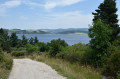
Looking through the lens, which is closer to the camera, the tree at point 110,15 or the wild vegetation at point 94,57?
the wild vegetation at point 94,57

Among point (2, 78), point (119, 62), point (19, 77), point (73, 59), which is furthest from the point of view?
point (73, 59)

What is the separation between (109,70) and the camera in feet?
31.1

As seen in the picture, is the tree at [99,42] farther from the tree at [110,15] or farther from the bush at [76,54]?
the tree at [110,15]

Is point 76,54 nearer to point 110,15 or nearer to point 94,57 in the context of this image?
point 94,57

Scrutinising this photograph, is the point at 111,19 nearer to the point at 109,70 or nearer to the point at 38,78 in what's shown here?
the point at 109,70

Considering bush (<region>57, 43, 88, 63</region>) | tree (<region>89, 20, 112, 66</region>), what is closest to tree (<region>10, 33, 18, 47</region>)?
bush (<region>57, 43, 88, 63</region>)

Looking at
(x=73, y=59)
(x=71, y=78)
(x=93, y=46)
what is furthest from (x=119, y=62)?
(x=73, y=59)

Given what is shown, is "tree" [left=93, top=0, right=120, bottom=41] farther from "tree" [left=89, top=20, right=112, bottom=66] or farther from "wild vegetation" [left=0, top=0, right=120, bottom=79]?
"tree" [left=89, top=20, right=112, bottom=66]

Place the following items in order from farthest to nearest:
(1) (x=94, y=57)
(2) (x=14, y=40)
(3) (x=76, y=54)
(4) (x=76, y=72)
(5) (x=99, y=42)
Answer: (2) (x=14, y=40)
(3) (x=76, y=54)
(1) (x=94, y=57)
(5) (x=99, y=42)
(4) (x=76, y=72)

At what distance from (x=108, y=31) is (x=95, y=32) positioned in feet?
3.53

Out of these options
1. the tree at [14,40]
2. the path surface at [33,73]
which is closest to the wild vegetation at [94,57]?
the path surface at [33,73]

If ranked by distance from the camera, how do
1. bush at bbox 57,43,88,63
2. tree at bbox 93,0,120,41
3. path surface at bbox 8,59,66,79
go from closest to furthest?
path surface at bbox 8,59,66,79
bush at bbox 57,43,88,63
tree at bbox 93,0,120,41

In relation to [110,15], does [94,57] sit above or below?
below

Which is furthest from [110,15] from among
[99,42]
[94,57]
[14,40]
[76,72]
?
[14,40]
